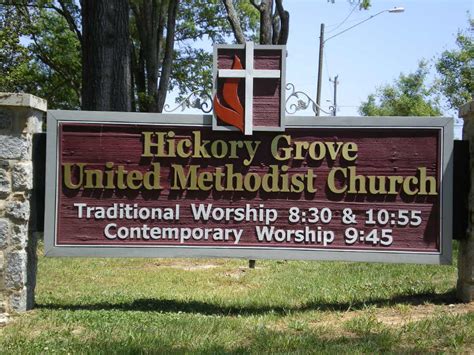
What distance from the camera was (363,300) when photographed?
6984 mm

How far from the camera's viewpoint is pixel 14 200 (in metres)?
6.24

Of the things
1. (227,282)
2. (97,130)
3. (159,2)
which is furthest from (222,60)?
(159,2)

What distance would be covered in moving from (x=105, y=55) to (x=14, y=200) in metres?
5.03

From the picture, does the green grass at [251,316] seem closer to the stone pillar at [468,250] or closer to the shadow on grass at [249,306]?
the shadow on grass at [249,306]

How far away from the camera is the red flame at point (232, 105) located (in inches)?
258

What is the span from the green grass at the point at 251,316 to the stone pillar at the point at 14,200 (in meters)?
0.28

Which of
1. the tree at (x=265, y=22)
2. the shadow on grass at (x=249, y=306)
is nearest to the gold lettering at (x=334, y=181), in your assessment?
the shadow on grass at (x=249, y=306)

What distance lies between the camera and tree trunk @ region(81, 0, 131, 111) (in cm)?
1061

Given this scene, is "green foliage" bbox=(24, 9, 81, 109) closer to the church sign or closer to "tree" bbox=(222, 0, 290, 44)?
"tree" bbox=(222, 0, 290, 44)

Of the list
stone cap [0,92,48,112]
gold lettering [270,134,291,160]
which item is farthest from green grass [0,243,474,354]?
stone cap [0,92,48,112]

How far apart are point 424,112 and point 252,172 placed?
40879mm

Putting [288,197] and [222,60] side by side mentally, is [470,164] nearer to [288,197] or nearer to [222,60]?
[288,197]

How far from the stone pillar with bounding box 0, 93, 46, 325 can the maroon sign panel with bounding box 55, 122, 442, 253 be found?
0.38 meters

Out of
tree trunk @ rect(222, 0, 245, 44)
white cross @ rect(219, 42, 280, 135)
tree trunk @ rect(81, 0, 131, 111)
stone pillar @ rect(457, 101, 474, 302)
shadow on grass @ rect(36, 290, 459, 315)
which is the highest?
tree trunk @ rect(222, 0, 245, 44)
